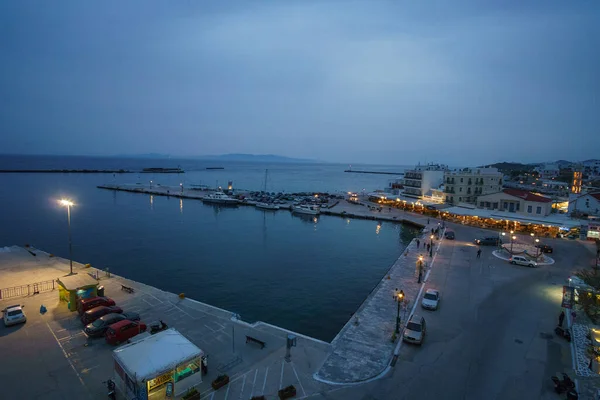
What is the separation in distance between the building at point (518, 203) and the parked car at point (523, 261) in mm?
16243

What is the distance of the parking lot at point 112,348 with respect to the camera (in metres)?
10.8

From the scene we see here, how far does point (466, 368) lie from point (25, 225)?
2085 inches

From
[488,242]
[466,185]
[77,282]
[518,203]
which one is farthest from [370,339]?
[466,185]

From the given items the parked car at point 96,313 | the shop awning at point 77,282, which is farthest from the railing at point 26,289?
the parked car at point 96,313

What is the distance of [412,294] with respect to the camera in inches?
765

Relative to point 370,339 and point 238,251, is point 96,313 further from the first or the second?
point 238,251

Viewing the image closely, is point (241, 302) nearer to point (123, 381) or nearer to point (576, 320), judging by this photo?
point (123, 381)

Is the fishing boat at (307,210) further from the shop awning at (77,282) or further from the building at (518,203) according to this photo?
the shop awning at (77,282)

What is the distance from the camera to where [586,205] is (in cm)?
4356

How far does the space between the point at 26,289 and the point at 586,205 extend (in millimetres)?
59385

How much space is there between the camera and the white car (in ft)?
56.4

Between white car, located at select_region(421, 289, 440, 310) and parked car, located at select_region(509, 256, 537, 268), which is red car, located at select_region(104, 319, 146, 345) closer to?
white car, located at select_region(421, 289, 440, 310)

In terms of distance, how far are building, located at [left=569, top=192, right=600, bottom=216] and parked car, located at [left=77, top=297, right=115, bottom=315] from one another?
173 feet

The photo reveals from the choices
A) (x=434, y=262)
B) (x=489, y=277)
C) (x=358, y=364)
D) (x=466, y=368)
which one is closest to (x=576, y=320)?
(x=489, y=277)
